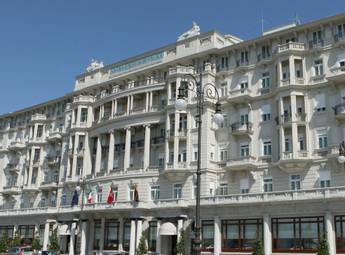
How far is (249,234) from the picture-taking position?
46.9 m

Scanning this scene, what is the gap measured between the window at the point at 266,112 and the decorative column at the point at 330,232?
1363 centimetres

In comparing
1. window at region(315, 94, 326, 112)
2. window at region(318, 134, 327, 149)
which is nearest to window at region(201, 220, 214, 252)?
window at region(318, 134, 327, 149)

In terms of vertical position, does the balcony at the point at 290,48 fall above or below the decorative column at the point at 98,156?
above

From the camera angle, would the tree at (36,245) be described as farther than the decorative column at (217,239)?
Yes

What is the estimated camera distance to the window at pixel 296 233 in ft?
140

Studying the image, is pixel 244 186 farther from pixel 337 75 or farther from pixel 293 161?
pixel 337 75

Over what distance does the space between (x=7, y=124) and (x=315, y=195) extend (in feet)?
208

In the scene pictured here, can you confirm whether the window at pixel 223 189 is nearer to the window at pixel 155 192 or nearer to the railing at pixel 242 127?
the railing at pixel 242 127

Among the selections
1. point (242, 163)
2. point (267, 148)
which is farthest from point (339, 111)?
point (242, 163)

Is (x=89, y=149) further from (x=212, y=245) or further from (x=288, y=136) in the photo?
(x=288, y=136)

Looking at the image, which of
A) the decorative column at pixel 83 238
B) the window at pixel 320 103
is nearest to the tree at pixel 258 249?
the window at pixel 320 103

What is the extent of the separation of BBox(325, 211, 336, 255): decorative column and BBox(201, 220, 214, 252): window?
12.6 m

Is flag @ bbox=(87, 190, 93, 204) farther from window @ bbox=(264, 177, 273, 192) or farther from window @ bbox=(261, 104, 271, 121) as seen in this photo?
window @ bbox=(261, 104, 271, 121)

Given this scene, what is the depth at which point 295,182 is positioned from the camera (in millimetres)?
47531
